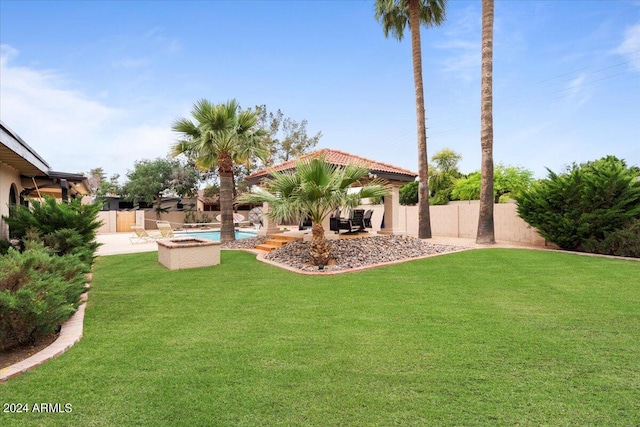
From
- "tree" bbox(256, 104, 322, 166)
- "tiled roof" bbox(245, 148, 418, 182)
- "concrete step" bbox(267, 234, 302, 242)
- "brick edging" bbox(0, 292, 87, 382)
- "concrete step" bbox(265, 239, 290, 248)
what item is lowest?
"brick edging" bbox(0, 292, 87, 382)

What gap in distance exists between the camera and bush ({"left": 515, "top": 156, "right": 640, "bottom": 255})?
1049 cm

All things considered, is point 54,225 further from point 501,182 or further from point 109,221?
point 501,182

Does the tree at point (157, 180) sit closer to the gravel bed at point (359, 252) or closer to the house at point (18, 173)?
→ the house at point (18, 173)

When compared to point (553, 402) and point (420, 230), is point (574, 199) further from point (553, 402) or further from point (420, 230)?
point (553, 402)

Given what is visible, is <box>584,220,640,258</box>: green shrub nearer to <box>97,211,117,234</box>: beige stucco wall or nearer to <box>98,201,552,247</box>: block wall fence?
<box>98,201,552,247</box>: block wall fence

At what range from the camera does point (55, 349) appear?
3650 millimetres

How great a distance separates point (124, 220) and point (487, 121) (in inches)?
1056

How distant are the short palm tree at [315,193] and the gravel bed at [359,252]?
1.69 ft

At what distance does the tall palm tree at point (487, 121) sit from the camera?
13.1m

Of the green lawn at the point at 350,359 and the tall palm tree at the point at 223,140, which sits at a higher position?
the tall palm tree at the point at 223,140

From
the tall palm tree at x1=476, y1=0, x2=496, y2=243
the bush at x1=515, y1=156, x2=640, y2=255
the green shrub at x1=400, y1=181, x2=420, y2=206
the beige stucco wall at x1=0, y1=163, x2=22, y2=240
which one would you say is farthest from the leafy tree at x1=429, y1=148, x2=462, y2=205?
the beige stucco wall at x1=0, y1=163, x2=22, y2=240

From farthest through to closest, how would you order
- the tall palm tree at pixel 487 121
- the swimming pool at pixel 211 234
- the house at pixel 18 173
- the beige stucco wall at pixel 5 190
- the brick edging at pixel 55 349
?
1. the swimming pool at pixel 211 234
2. the tall palm tree at pixel 487 121
3. the beige stucco wall at pixel 5 190
4. the house at pixel 18 173
5. the brick edging at pixel 55 349

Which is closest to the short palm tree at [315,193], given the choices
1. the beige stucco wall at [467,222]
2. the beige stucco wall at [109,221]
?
the beige stucco wall at [467,222]

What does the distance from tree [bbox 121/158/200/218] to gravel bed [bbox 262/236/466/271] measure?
24.8m
